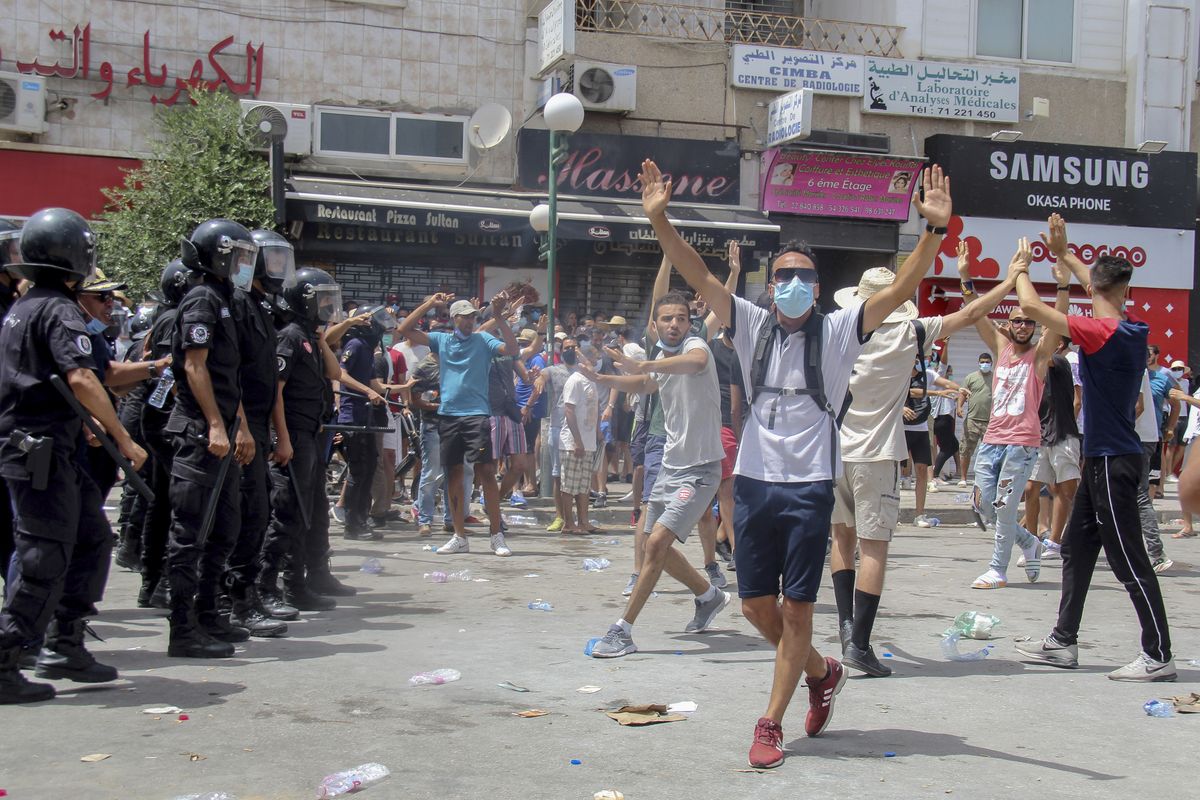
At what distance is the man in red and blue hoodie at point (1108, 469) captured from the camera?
20.1 feet

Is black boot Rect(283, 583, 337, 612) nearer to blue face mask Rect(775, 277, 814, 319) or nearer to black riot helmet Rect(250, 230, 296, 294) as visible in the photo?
black riot helmet Rect(250, 230, 296, 294)

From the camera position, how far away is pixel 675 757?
15.3ft

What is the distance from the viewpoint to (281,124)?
17984 mm

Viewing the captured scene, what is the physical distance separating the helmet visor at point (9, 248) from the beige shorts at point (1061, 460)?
7133 mm

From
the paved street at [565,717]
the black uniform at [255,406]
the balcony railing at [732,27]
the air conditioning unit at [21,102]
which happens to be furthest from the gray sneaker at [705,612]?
the balcony railing at [732,27]

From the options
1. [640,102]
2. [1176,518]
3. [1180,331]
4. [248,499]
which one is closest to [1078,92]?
[1180,331]

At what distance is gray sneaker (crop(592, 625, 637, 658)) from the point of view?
639 centimetres

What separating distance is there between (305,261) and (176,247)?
281cm

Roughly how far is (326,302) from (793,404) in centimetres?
378

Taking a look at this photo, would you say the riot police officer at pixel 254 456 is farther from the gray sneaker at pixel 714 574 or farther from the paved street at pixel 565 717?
the gray sneaker at pixel 714 574

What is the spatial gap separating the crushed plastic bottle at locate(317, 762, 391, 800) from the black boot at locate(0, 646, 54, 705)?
1.73m

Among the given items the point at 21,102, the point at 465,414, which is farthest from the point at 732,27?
the point at 465,414

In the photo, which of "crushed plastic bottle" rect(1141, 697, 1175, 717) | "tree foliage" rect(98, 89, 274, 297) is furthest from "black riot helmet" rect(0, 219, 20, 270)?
"tree foliage" rect(98, 89, 274, 297)

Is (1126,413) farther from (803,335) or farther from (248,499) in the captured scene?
(248,499)
